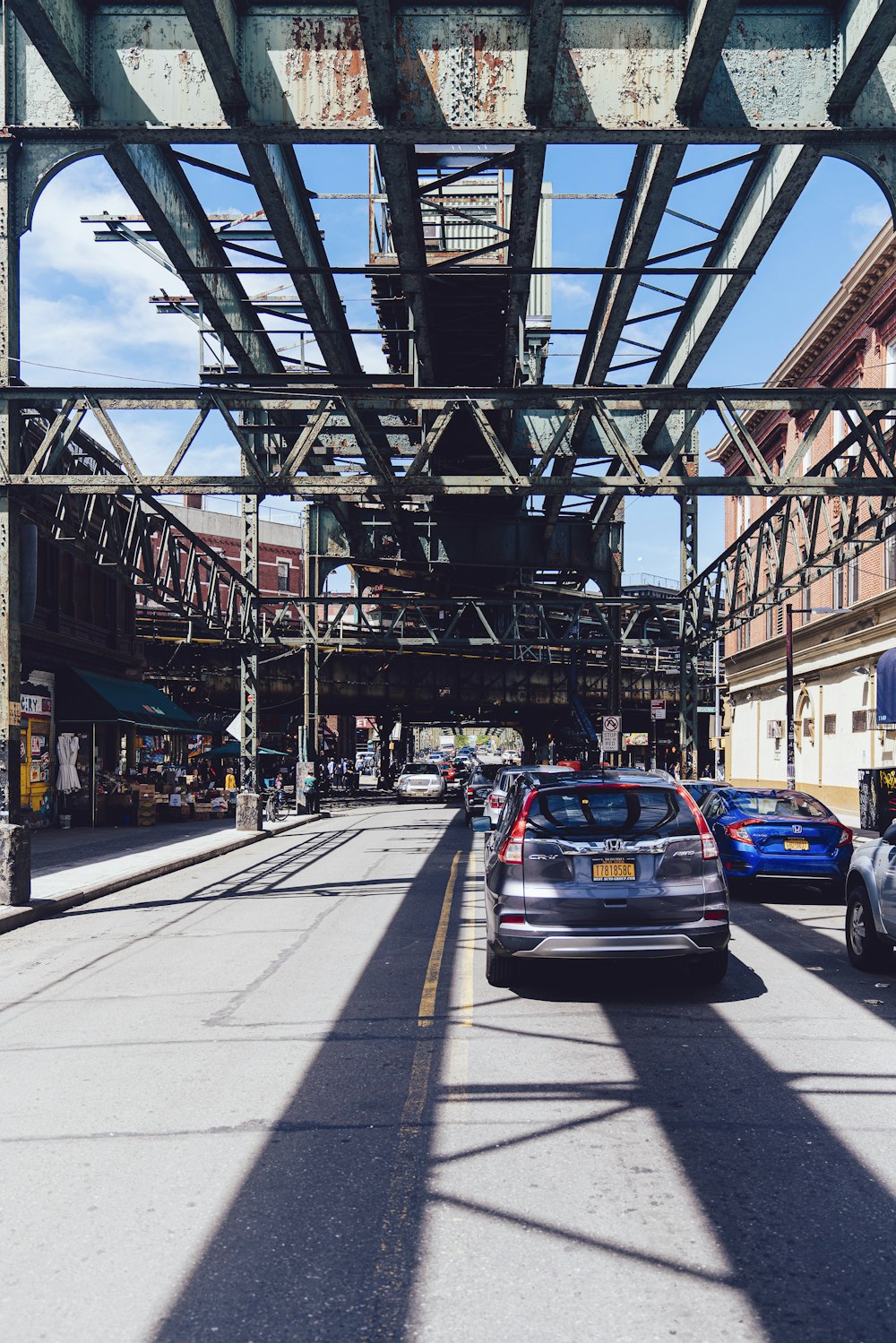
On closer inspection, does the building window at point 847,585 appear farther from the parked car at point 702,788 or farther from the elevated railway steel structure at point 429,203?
the parked car at point 702,788

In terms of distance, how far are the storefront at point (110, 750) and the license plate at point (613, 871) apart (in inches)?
967

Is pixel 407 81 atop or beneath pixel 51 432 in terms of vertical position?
atop

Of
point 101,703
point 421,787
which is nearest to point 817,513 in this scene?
point 101,703

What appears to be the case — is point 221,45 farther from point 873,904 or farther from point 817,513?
point 817,513

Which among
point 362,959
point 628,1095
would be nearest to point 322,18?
point 362,959

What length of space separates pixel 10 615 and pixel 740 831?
9.58m

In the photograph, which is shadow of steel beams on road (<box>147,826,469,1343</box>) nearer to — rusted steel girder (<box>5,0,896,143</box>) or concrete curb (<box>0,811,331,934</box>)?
concrete curb (<box>0,811,331,934</box>)

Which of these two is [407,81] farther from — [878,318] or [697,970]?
[878,318]

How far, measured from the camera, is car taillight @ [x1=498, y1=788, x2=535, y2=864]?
8.88 meters

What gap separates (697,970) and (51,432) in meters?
10.2

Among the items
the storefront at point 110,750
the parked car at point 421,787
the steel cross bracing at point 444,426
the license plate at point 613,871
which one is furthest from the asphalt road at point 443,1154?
the parked car at point 421,787

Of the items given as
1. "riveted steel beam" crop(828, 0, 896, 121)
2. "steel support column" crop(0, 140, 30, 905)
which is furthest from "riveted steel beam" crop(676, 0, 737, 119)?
"steel support column" crop(0, 140, 30, 905)

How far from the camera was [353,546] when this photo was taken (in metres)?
28.4

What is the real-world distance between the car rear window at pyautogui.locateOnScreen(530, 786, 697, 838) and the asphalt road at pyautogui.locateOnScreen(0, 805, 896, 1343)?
1303mm
